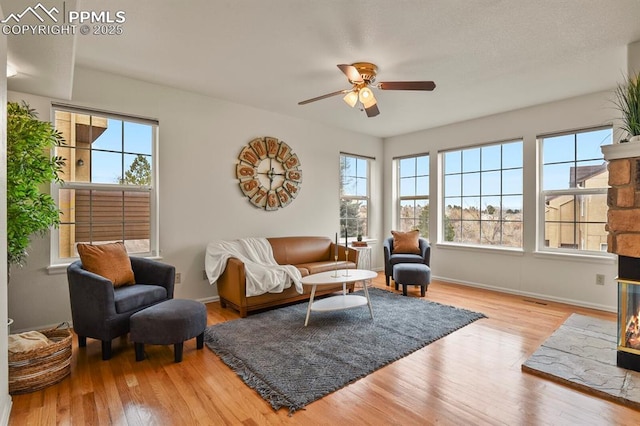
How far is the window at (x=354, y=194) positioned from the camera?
227 inches

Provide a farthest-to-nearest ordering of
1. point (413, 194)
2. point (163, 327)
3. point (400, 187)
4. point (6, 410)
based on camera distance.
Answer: point (400, 187) → point (413, 194) → point (163, 327) → point (6, 410)

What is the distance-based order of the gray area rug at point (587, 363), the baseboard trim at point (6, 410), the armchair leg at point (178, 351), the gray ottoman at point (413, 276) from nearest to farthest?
1. the baseboard trim at point (6, 410)
2. the gray area rug at point (587, 363)
3. the armchair leg at point (178, 351)
4. the gray ottoman at point (413, 276)

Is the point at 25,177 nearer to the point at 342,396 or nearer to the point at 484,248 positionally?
the point at 342,396

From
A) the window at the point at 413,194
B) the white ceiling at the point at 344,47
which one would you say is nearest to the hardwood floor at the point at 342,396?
the white ceiling at the point at 344,47

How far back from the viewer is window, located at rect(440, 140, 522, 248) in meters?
4.64

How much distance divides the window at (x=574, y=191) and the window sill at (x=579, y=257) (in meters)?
0.11

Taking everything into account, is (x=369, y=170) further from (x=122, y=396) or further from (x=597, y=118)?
(x=122, y=396)

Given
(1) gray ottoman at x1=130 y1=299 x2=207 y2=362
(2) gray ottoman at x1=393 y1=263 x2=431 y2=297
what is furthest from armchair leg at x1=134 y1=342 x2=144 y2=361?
(2) gray ottoman at x1=393 y1=263 x2=431 y2=297

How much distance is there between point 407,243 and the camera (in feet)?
16.3

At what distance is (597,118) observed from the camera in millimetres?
3832

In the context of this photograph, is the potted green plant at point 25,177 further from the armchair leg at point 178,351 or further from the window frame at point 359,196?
the window frame at point 359,196

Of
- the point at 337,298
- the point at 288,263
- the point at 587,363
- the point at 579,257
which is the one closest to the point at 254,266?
the point at 288,263

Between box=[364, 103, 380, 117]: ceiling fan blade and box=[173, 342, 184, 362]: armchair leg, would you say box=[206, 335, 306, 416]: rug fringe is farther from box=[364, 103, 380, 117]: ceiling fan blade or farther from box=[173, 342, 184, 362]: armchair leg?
box=[364, 103, 380, 117]: ceiling fan blade

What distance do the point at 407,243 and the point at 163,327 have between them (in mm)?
3649
